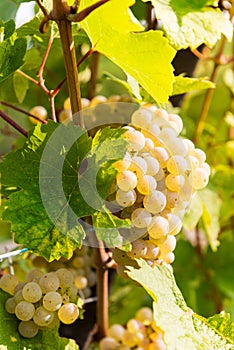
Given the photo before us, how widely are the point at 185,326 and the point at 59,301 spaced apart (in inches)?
4.9

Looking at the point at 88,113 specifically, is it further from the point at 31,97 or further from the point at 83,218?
the point at 31,97

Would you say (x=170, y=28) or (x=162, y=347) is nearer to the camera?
(x=170, y=28)

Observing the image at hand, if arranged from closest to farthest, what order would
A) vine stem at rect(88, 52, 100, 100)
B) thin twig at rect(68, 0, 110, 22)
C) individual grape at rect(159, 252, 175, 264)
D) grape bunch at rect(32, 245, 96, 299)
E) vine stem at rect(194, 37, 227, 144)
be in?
thin twig at rect(68, 0, 110, 22) → individual grape at rect(159, 252, 175, 264) → grape bunch at rect(32, 245, 96, 299) → vine stem at rect(88, 52, 100, 100) → vine stem at rect(194, 37, 227, 144)

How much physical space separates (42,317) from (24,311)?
0.8 inches

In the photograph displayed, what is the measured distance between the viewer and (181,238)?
1.32 metres

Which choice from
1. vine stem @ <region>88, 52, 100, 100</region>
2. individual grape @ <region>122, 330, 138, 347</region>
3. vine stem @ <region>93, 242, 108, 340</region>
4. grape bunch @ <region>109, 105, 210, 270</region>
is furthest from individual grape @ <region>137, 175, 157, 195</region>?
vine stem @ <region>88, 52, 100, 100</region>

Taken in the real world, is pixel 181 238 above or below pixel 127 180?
below

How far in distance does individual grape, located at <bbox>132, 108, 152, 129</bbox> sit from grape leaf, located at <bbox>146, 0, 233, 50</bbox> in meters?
0.08

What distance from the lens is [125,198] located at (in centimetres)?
63

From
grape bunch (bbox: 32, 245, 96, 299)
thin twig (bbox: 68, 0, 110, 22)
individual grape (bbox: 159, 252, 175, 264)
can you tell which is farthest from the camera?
grape bunch (bbox: 32, 245, 96, 299)

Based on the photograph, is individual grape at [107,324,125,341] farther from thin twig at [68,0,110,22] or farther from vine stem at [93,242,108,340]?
thin twig at [68,0,110,22]

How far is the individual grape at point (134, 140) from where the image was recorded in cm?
65

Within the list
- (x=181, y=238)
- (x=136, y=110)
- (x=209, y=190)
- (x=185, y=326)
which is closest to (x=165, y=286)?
(x=185, y=326)

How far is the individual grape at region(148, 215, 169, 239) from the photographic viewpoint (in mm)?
646
